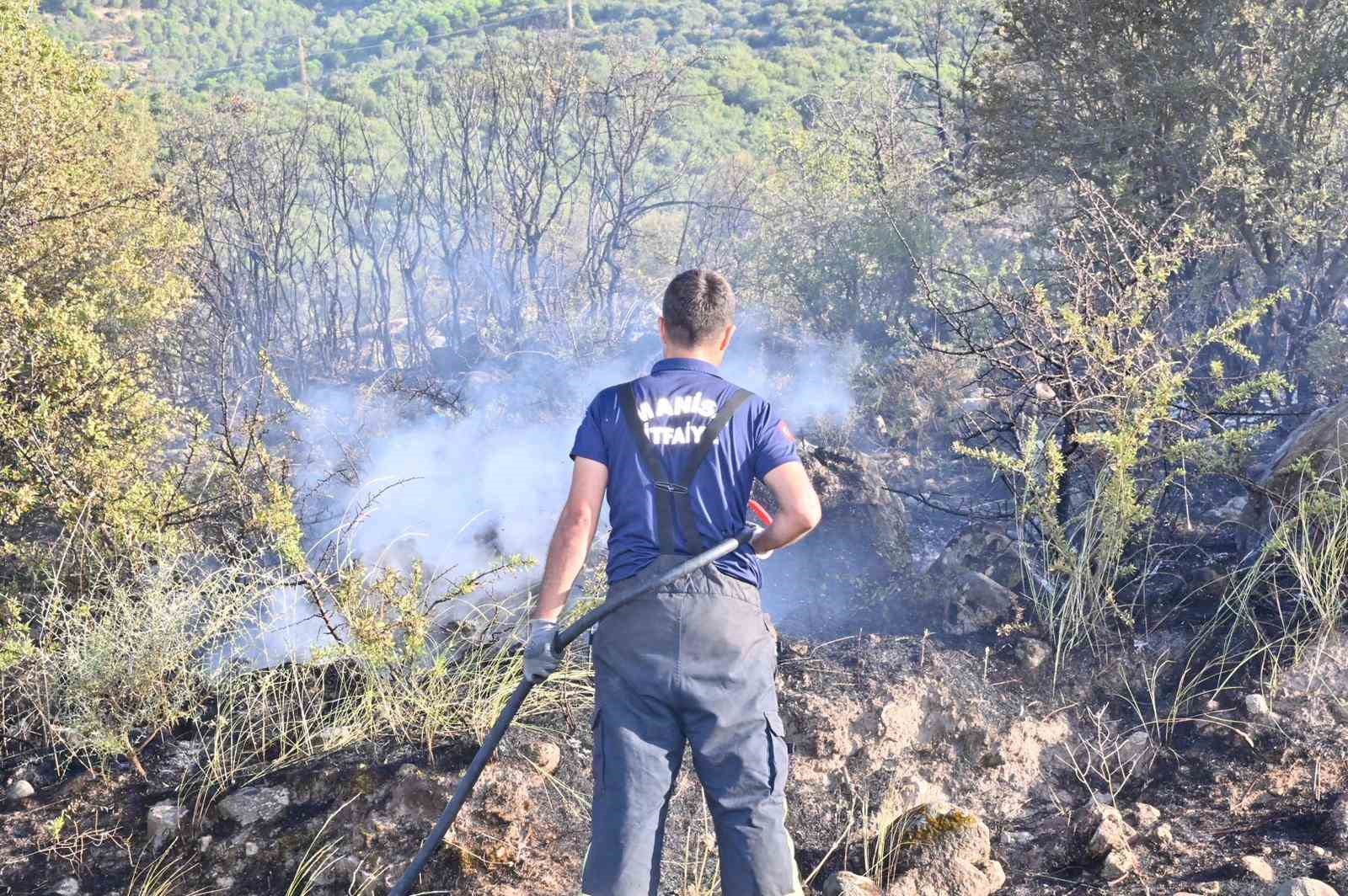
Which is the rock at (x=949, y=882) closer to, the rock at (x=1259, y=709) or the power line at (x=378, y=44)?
the rock at (x=1259, y=709)

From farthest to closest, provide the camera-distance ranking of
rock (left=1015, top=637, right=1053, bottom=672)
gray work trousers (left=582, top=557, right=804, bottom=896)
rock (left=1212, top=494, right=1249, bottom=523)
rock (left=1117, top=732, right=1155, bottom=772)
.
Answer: rock (left=1212, top=494, right=1249, bottom=523) → rock (left=1015, top=637, right=1053, bottom=672) → rock (left=1117, top=732, right=1155, bottom=772) → gray work trousers (left=582, top=557, right=804, bottom=896)

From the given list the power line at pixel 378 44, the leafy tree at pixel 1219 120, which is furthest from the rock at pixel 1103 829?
the power line at pixel 378 44

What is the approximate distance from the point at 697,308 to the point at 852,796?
2.03m

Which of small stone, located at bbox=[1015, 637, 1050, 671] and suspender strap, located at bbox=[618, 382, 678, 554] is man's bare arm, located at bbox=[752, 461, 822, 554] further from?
small stone, located at bbox=[1015, 637, 1050, 671]

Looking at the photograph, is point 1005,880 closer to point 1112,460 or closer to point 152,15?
point 1112,460

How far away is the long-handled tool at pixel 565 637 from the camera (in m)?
3.03

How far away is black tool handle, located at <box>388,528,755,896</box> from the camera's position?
303cm

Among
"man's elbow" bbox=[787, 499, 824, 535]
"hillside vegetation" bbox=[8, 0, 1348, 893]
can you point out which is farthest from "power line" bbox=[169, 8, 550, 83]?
"man's elbow" bbox=[787, 499, 824, 535]

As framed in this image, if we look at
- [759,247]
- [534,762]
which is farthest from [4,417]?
[759,247]

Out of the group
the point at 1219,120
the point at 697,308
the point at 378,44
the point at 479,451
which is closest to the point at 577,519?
the point at 697,308

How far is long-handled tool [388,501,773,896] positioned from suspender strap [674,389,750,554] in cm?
5

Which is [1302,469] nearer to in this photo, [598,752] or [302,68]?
[598,752]

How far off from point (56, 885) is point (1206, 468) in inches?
201

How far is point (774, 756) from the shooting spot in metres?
3.04
